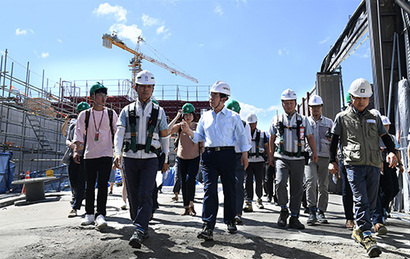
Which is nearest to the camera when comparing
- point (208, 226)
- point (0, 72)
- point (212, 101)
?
point (208, 226)

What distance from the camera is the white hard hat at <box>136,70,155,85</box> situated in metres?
3.88

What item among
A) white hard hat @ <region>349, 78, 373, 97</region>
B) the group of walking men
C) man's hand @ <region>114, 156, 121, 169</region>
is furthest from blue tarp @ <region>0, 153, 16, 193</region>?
white hard hat @ <region>349, 78, 373, 97</region>

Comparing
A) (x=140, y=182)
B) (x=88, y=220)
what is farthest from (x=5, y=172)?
(x=140, y=182)

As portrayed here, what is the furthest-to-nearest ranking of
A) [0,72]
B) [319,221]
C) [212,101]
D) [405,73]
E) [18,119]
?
[18,119], [0,72], [405,73], [319,221], [212,101]

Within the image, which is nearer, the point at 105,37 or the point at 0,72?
the point at 0,72

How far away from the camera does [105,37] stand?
231 ft

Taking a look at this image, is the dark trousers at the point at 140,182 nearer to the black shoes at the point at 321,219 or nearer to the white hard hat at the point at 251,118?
the black shoes at the point at 321,219

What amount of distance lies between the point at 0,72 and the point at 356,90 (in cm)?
1610

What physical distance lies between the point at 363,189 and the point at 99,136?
3545 mm

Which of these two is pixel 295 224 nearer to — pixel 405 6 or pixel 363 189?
pixel 363 189

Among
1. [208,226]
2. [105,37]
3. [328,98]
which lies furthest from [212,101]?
[105,37]

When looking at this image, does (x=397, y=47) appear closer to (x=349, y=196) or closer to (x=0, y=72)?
(x=349, y=196)

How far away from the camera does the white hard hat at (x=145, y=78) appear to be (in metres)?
3.88

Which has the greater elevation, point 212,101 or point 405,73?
point 405,73
